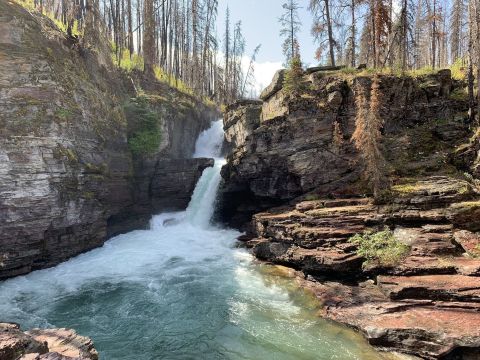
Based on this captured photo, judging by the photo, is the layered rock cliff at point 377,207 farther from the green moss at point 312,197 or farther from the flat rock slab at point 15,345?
the flat rock slab at point 15,345

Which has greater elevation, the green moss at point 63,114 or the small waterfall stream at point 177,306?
the green moss at point 63,114

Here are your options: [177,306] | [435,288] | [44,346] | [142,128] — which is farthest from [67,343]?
[142,128]

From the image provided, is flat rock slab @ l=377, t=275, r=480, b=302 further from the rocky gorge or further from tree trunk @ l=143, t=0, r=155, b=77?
tree trunk @ l=143, t=0, r=155, b=77

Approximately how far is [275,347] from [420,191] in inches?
378

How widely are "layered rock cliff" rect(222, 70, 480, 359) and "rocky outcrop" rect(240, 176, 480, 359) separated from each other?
4cm

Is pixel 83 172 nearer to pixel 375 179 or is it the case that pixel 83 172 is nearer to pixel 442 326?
pixel 375 179

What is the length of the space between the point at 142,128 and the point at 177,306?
1540 cm

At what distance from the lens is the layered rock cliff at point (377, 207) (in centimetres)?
1086

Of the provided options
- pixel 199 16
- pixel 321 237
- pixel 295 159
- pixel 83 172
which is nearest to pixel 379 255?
pixel 321 237

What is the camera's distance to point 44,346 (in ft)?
23.6

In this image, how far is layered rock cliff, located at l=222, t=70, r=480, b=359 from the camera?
10.9 m

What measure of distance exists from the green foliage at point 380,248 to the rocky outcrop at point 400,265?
128 mm

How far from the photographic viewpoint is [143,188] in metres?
24.4

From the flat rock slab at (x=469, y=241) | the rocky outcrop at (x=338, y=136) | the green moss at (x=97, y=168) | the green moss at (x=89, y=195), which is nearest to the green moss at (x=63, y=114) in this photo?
the green moss at (x=97, y=168)
